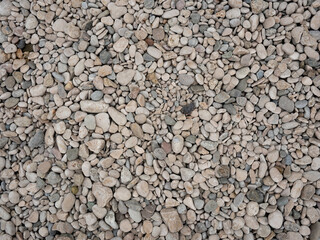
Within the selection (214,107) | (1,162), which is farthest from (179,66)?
(1,162)

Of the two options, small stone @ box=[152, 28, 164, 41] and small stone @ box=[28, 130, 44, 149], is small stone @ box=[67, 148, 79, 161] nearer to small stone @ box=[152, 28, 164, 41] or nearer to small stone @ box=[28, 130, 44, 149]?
small stone @ box=[28, 130, 44, 149]

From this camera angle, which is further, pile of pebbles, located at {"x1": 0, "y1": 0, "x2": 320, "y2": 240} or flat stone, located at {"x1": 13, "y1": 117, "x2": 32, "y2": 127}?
flat stone, located at {"x1": 13, "y1": 117, "x2": 32, "y2": 127}

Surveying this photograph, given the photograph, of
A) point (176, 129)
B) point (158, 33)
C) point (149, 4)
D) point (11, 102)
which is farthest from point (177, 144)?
point (11, 102)

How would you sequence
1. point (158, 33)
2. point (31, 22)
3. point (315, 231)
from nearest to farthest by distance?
1. point (315, 231)
2. point (158, 33)
3. point (31, 22)

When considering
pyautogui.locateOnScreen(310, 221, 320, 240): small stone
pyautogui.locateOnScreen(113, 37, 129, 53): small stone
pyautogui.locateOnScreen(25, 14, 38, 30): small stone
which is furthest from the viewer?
pyautogui.locateOnScreen(25, 14, 38, 30): small stone

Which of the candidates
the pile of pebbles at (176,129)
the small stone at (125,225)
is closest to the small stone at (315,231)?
the pile of pebbles at (176,129)

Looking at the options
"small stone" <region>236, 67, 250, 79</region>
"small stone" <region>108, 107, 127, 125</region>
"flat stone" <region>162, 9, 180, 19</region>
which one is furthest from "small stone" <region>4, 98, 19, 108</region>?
"small stone" <region>236, 67, 250, 79</region>

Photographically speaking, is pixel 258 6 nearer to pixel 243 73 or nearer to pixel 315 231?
pixel 243 73

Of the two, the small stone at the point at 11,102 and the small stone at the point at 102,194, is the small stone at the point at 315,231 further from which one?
the small stone at the point at 11,102

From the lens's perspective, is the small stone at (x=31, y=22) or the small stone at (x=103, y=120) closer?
the small stone at (x=103, y=120)

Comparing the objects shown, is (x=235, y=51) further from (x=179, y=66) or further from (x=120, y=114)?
(x=120, y=114)
